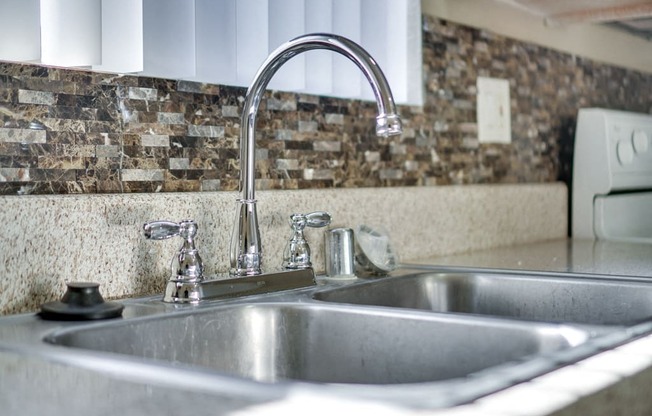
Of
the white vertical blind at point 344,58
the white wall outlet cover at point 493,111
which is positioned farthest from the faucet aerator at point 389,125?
the white wall outlet cover at point 493,111

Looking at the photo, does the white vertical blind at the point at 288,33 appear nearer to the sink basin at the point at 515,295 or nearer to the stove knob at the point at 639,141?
the sink basin at the point at 515,295

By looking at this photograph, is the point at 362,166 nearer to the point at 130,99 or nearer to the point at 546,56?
the point at 130,99

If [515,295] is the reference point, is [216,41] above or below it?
above

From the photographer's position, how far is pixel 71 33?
1.17 metres

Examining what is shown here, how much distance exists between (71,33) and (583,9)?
5.29 feet

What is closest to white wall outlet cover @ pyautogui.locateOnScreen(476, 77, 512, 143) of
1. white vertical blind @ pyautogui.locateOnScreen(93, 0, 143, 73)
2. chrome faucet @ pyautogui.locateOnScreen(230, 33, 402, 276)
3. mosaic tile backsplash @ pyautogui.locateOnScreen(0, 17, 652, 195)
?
mosaic tile backsplash @ pyautogui.locateOnScreen(0, 17, 652, 195)

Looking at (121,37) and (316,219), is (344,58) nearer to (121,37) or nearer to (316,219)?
(316,219)

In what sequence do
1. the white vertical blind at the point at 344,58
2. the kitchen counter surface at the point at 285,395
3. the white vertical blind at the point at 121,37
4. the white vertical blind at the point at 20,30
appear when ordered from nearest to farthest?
the kitchen counter surface at the point at 285,395
the white vertical blind at the point at 20,30
the white vertical blind at the point at 121,37
the white vertical blind at the point at 344,58

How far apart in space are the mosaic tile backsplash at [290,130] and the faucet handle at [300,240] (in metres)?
0.13

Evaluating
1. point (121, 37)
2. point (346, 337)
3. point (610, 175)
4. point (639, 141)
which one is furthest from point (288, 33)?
point (639, 141)

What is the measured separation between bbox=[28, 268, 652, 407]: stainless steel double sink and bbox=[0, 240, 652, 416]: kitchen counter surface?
0.14 ft

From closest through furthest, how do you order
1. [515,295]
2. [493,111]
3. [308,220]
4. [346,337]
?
[346,337] → [308,220] → [515,295] → [493,111]

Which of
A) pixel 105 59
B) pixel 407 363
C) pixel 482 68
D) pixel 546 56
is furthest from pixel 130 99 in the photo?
pixel 546 56

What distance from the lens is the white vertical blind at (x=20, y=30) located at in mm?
1112
